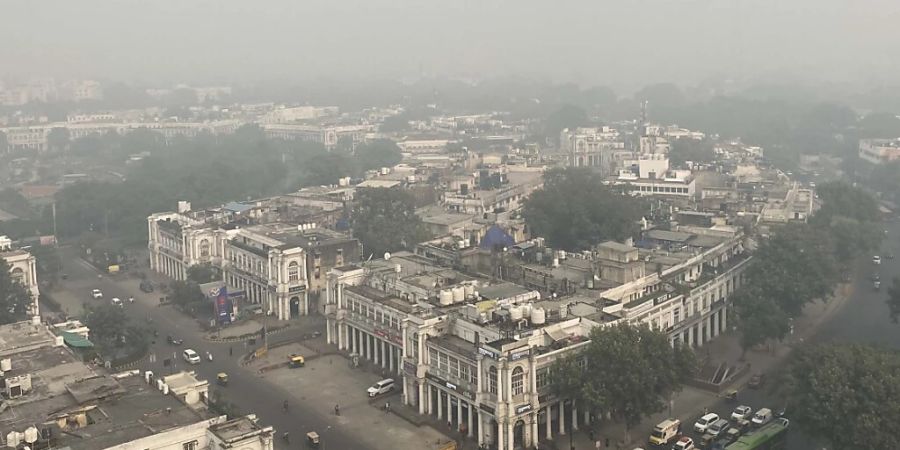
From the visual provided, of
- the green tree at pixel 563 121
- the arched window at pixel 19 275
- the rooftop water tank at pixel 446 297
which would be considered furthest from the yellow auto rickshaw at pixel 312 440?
the green tree at pixel 563 121

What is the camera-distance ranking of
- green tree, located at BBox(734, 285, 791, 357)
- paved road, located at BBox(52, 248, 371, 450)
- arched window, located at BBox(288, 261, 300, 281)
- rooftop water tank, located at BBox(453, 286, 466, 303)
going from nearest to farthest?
paved road, located at BBox(52, 248, 371, 450), rooftop water tank, located at BBox(453, 286, 466, 303), green tree, located at BBox(734, 285, 791, 357), arched window, located at BBox(288, 261, 300, 281)

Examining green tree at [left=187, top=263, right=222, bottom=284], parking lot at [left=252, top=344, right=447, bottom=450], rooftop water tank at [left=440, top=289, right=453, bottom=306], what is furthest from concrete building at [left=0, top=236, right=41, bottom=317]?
rooftop water tank at [left=440, top=289, right=453, bottom=306]

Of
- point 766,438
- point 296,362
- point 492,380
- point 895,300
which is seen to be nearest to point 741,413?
point 766,438

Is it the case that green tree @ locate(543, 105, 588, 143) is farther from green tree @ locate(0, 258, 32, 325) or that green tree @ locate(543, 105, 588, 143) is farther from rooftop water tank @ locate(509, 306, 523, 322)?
rooftop water tank @ locate(509, 306, 523, 322)

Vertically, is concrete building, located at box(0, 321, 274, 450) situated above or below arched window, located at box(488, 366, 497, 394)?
above

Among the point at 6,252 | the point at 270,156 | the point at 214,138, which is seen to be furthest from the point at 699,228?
the point at 214,138

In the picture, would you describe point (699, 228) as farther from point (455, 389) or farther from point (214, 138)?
point (214, 138)
